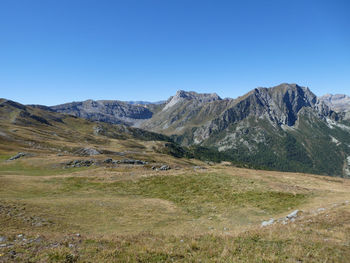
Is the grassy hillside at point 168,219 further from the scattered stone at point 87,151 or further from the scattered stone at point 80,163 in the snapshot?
the scattered stone at point 87,151

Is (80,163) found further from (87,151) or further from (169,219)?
(87,151)

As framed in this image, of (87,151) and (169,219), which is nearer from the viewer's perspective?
(169,219)

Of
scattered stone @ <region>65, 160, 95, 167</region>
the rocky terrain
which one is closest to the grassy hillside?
the rocky terrain

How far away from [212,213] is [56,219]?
66.0ft

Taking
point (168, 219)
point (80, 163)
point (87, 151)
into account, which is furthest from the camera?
point (87, 151)

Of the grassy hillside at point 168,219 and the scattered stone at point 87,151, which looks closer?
the grassy hillside at point 168,219

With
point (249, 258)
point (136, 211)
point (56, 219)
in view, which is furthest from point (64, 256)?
point (136, 211)

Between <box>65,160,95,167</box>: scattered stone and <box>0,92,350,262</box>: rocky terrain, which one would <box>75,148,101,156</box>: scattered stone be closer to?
<box>65,160,95,167</box>: scattered stone

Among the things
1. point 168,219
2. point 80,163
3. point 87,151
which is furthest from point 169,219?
point 87,151

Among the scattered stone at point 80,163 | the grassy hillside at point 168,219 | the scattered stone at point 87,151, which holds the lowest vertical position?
the scattered stone at point 87,151

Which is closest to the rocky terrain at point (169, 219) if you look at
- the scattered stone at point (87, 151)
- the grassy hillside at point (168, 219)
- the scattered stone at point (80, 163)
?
the grassy hillside at point (168, 219)

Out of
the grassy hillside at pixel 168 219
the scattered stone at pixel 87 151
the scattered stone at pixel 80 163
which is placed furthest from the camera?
the scattered stone at pixel 87 151

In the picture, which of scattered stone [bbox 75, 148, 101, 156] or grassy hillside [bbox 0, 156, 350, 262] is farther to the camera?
scattered stone [bbox 75, 148, 101, 156]

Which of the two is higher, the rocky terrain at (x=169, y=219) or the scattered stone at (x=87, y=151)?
the rocky terrain at (x=169, y=219)
